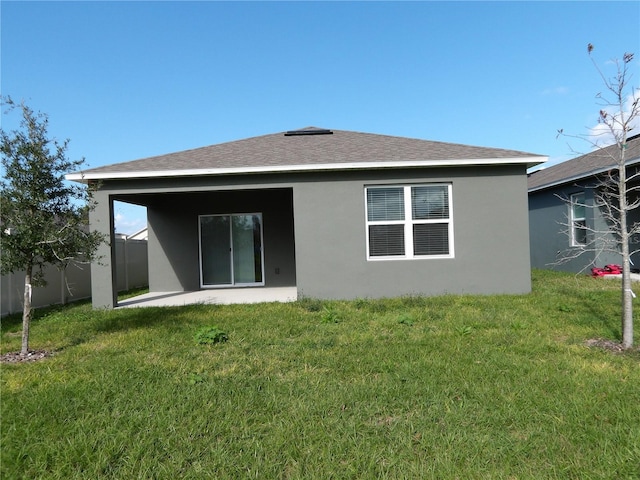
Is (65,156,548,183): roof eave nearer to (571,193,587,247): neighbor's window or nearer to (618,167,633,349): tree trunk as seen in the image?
(618,167,633,349): tree trunk

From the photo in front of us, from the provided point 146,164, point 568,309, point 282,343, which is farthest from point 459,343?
point 146,164

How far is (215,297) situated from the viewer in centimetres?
966

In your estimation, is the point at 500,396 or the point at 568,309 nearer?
the point at 500,396

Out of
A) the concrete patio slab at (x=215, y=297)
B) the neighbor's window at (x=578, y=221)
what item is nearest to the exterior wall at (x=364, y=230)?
the concrete patio slab at (x=215, y=297)

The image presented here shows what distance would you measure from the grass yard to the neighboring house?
275 inches

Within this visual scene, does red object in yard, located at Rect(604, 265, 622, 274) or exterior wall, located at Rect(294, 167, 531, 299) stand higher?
exterior wall, located at Rect(294, 167, 531, 299)

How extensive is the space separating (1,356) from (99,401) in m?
2.65

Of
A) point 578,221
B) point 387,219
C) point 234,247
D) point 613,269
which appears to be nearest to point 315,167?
point 387,219

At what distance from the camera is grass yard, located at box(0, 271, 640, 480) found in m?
2.54

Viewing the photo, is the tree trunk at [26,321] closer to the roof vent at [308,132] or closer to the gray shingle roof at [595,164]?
the roof vent at [308,132]

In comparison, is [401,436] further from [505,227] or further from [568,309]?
[505,227]

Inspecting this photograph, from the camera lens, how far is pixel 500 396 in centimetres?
338

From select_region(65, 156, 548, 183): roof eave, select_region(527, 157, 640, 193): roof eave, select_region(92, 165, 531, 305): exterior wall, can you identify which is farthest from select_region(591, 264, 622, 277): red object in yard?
select_region(65, 156, 548, 183): roof eave

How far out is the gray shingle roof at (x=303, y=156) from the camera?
8336mm
